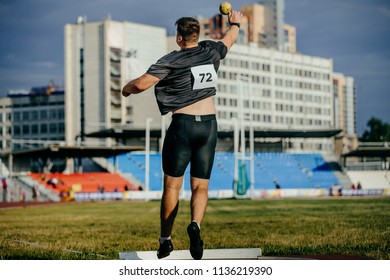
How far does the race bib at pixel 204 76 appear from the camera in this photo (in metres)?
4.68

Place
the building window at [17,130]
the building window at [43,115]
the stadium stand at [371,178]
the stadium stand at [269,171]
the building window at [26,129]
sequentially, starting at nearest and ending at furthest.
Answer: the stadium stand at [371,178] < the stadium stand at [269,171] < the building window at [17,130] < the building window at [26,129] < the building window at [43,115]

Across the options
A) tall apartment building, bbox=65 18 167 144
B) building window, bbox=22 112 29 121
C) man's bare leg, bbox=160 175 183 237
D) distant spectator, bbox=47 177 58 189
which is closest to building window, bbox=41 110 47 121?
tall apartment building, bbox=65 18 167 144

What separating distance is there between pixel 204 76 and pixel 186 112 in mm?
240

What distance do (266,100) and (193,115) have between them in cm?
3414

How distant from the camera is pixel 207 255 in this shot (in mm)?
5008

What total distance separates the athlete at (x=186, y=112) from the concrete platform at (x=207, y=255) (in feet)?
0.54

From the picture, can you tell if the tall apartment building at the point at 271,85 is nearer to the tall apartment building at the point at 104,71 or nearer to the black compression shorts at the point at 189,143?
the tall apartment building at the point at 104,71

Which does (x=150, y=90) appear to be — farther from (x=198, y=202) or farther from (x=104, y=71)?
(x=198, y=202)

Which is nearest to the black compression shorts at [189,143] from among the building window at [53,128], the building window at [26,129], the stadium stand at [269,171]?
the stadium stand at [269,171]

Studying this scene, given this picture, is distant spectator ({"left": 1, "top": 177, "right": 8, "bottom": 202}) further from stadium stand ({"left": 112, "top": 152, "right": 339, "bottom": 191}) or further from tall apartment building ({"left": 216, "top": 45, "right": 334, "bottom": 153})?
tall apartment building ({"left": 216, "top": 45, "right": 334, "bottom": 153})

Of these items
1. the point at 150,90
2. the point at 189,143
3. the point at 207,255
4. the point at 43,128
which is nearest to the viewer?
the point at 189,143

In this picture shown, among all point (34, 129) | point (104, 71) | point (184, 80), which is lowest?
point (184, 80)

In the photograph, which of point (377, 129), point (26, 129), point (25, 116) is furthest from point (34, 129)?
point (377, 129)
